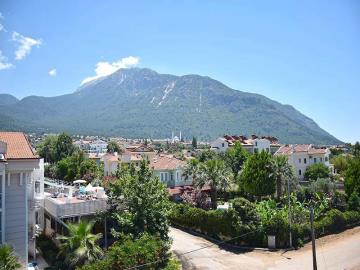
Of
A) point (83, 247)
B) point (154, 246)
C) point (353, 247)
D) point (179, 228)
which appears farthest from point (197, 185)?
point (83, 247)

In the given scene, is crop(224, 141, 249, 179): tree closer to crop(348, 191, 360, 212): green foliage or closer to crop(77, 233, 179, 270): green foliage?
crop(348, 191, 360, 212): green foliage

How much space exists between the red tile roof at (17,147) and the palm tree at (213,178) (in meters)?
26.3

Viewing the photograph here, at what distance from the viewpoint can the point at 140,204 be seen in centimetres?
2627

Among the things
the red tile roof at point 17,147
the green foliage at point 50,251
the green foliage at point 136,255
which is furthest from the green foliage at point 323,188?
the red tile roof at point 17,147

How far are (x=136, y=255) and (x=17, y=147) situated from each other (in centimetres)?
1015

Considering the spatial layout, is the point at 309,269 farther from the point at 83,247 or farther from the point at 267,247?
the point at 83,247

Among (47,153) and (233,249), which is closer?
(233,249)

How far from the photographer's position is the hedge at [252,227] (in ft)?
111

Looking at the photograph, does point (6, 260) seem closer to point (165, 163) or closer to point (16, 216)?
point (16, 216)

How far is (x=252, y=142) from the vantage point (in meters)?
107

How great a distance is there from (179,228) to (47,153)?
55600 mm

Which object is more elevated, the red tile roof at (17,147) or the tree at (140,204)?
the red tile roof at (17,147)

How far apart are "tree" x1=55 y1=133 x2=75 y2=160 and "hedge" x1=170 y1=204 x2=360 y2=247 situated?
49.6 m

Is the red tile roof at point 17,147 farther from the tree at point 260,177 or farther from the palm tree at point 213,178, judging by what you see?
the tree at point 260,177
